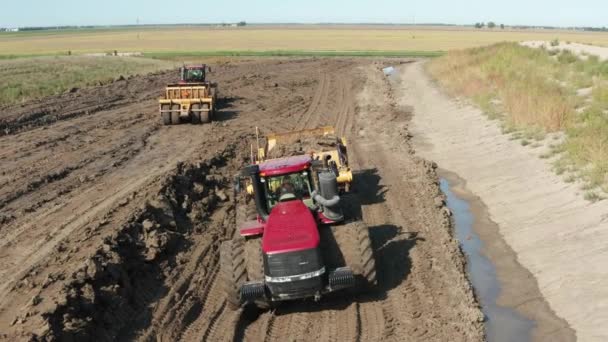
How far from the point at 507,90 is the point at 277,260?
21883mm

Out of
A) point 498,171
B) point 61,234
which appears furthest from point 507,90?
point 61,234

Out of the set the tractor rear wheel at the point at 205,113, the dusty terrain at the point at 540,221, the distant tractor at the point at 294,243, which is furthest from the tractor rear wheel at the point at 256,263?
the tractor rear wheel at the point at 205,113

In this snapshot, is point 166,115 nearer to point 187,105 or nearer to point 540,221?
point 187,105

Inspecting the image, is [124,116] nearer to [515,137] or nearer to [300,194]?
[515,137]

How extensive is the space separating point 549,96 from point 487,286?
15171mm

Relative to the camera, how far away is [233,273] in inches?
420

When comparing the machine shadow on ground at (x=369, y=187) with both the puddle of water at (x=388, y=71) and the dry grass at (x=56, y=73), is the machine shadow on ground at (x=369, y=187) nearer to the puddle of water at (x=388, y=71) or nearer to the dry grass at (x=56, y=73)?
the dry grass at (x=56, y=73)

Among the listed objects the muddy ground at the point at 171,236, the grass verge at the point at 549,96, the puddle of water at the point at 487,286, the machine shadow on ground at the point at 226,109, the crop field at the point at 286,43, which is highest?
the crop field at the point at 286,43

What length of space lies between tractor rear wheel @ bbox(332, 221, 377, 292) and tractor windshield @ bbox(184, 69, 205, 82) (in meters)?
23.5

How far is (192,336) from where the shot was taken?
1023 centimetres

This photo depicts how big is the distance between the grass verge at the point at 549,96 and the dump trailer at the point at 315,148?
18.4ft

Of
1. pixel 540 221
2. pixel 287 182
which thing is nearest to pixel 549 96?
pixel 540 221

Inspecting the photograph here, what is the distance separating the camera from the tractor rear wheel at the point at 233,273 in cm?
1059

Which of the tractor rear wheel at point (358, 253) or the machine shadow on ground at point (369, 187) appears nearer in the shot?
the tractor rear wheel at point (358, 253)
